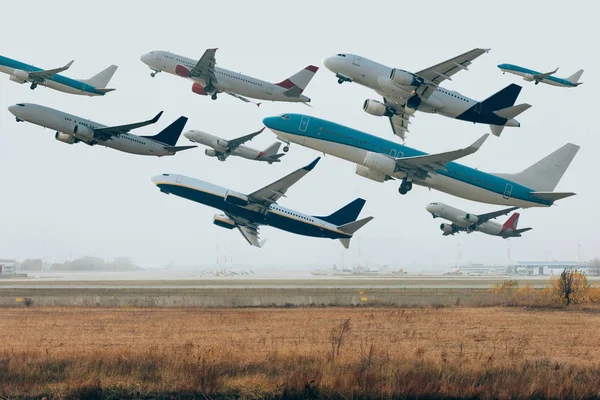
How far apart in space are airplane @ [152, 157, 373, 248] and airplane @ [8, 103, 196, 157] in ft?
22.8

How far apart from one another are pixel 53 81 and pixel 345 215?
116ft

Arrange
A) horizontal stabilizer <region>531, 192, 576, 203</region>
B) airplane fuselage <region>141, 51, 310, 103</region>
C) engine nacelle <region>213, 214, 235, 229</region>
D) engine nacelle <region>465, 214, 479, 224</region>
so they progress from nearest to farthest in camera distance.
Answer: horizontal stabilizer <region>531, 192, 576, 203</region> → airplane fuselage <region>141, 51, 310, 103</region> → engine nacelle <region>213, 214, 235, 229</region> → engine nacelle <region>465, 214, 479, 224</region>

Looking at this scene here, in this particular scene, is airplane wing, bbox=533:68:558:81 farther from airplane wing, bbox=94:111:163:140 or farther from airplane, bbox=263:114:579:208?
airplane wing, bbox=94:111:163:140

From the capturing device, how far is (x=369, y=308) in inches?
2216

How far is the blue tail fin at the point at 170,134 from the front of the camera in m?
71.7

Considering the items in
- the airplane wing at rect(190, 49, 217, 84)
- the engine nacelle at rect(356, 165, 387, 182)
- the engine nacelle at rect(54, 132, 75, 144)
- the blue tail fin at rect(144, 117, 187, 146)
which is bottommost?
the engine nacelle at rect(356, 165, 387, 182)

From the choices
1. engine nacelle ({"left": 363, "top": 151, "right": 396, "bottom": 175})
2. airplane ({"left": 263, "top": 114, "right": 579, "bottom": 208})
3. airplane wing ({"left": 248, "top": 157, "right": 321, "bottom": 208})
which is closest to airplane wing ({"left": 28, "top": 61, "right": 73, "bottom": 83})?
airplane wing ({"left": 248, "top": 157, "right": 321, "bottom": 208})

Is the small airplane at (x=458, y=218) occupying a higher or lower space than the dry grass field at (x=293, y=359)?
higher

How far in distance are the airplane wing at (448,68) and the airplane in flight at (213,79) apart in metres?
17.1

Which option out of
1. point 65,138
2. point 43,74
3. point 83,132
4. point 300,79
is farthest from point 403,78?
point 43,74

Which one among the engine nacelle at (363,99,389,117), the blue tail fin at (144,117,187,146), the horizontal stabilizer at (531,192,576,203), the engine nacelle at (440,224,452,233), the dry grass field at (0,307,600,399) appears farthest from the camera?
the engine nacelle at (440,224,452,233)

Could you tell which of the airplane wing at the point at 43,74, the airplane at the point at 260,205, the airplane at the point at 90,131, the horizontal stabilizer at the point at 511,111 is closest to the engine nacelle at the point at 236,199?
the airplane at the point at 260,205

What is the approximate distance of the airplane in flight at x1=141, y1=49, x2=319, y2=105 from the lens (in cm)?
6800

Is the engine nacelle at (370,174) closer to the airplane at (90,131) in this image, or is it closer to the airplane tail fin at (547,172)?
the airplane tail fin at (547,172)
